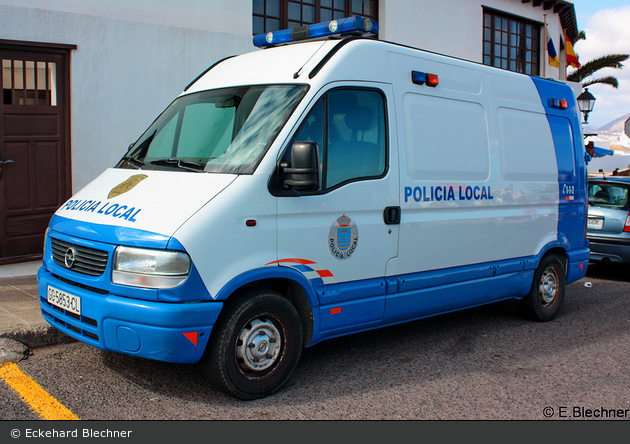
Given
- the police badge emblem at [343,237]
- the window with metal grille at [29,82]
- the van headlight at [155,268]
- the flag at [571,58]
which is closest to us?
the van headlight at [155,268]

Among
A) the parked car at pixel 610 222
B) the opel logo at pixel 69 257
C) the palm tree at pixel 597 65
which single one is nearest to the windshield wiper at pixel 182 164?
the opel logo at pixel 69 257

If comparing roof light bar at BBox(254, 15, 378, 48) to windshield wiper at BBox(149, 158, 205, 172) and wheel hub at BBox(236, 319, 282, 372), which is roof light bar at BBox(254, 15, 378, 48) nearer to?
windshield wiper at BBox(149, 158, 205, 172)

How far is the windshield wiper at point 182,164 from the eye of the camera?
4.56 meters

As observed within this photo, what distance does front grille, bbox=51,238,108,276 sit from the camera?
4195 mm

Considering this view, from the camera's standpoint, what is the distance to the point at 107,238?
4.17 metres

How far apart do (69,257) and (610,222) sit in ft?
25.5

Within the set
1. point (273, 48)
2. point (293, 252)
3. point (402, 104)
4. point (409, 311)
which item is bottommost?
point (409, 311)

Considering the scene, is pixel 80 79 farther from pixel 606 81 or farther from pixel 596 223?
pixel 606 81

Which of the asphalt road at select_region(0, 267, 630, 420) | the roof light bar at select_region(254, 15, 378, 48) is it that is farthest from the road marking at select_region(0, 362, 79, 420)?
the roof light bar at select_region(254, 15, 378, 48)

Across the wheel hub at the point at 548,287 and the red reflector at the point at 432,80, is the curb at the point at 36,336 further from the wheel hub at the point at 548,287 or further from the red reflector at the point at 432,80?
the wheel hub at the point at 548,287

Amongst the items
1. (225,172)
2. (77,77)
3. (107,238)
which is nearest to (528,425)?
(225,172)

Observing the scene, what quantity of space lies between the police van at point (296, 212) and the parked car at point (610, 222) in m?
3.50

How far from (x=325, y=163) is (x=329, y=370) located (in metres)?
1.64

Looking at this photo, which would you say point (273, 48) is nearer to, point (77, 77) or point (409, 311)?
point (409, 311)
